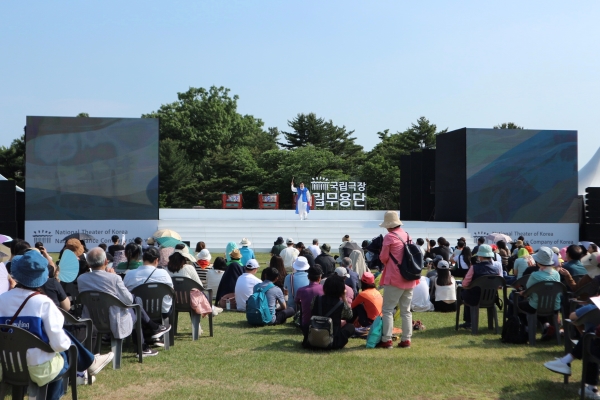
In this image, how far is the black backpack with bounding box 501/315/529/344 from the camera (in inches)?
251

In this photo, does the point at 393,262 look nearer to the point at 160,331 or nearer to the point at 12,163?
the point at 160,331

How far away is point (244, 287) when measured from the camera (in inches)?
322

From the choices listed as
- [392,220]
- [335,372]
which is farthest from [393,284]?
[335,372]

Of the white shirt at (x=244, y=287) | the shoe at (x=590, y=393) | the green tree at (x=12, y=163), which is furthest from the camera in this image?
the green tree at (x=12, y=163)

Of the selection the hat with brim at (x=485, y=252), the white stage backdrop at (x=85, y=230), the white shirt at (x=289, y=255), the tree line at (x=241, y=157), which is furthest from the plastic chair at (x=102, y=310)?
the tree line at (x=241, y=157)

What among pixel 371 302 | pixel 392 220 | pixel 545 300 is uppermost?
pixel 392 220

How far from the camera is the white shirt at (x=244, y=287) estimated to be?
8133 millimetres

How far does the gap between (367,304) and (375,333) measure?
548 mm

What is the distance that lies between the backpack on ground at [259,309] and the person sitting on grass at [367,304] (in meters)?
1.14

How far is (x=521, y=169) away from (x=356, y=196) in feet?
38.5

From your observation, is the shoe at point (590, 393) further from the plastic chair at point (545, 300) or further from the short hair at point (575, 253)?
the short hair at point (575, 253)

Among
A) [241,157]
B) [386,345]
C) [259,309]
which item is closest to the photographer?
[386,345]

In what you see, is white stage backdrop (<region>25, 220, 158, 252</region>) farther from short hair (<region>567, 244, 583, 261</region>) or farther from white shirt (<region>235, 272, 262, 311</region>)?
short hair (<region>567, 244, 583, 261</region>)

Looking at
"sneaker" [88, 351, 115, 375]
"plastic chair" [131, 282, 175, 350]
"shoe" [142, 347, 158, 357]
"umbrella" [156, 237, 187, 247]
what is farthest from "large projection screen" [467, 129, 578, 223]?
"sneaker" [88, 351, 115, 375]
